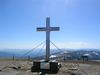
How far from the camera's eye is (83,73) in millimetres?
19250

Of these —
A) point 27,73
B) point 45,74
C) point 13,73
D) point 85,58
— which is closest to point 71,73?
point 45,74

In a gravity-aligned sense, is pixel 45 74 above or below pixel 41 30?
below

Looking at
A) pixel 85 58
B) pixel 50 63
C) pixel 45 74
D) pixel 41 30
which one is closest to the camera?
pixel 45 74

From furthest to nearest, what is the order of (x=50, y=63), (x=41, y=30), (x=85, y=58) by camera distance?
(x=85, y=58) → (x=41, y=30) → (x=50, y=63)

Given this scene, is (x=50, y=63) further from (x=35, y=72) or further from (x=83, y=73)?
(x=83, y=73)

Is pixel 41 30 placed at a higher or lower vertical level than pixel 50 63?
higher

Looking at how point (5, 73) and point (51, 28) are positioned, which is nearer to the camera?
point (5, 73)

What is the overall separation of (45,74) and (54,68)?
1.85m

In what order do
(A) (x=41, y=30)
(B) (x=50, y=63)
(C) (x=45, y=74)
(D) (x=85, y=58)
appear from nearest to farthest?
(C) (x=45, y=74) < (B) (x=50, y=63) < (A) (x=41, y=30) < (D) (x=85, y=58)

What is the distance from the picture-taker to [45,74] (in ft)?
60.1

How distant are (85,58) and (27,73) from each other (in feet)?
55.4

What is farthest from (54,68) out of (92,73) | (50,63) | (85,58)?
(85,58)

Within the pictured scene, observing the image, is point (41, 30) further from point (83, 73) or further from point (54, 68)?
point (83, 73)

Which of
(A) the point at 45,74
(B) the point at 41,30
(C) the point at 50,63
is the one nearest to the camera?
(A) the point at 45,74
